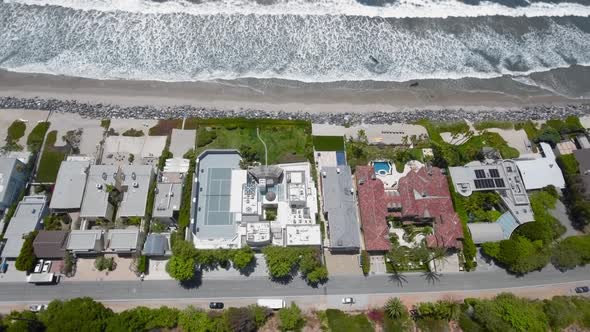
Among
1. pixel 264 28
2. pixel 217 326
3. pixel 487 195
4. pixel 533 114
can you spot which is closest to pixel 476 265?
pixel 487 195

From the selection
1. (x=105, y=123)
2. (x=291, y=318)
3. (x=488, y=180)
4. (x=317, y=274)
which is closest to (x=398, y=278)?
(x=317, y=274)

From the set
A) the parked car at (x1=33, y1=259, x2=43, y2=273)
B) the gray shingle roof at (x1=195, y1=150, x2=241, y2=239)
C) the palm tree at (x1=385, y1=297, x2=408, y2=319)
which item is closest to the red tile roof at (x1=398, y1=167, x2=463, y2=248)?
the palm tree at (x1=385, y1=297, x2=408, y2=319)

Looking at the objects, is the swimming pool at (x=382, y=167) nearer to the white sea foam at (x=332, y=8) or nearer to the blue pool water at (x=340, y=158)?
the blue pool water at (x=340, y=158)

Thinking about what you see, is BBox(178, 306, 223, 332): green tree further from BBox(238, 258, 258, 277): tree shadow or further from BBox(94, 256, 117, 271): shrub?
BBox(94, 256, 117, 271): shrub

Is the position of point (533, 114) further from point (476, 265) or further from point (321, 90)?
point (321, 90)

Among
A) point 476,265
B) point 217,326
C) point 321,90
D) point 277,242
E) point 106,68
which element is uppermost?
point 106,68

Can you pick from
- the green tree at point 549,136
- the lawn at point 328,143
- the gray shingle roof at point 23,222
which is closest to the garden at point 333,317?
the gray shingle roof at point 23,222

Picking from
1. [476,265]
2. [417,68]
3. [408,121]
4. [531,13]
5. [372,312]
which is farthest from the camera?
[531,13]
